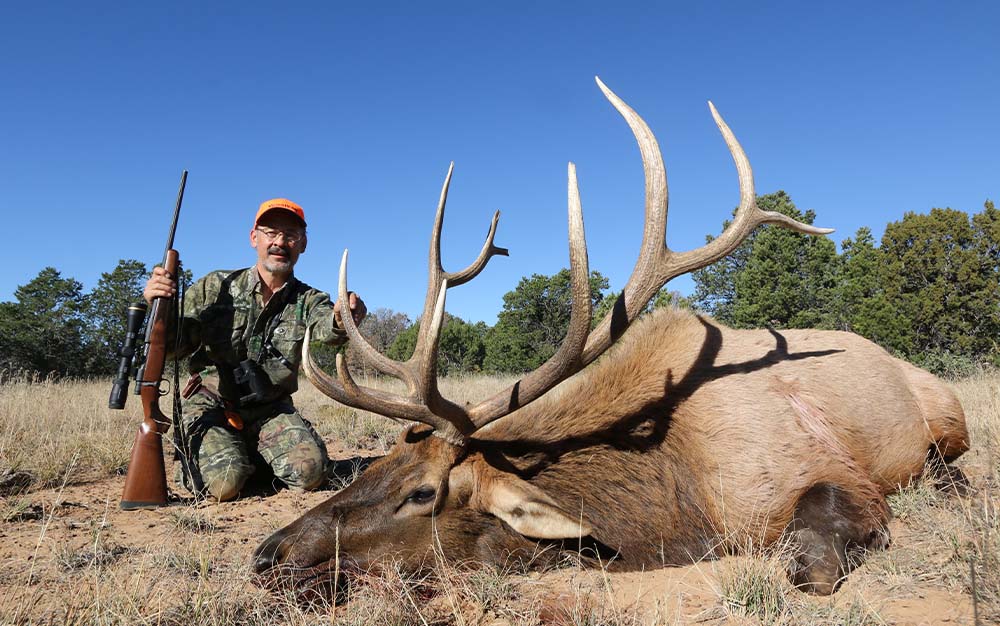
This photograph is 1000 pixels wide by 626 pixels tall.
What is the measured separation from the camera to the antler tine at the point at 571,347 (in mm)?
2811

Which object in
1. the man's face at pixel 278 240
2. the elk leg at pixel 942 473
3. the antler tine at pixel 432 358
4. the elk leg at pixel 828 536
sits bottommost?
the elk leg at pixel 828 536

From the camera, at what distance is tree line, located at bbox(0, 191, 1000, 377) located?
1727 centimetres

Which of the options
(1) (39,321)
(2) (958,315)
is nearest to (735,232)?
(2) (958,315)

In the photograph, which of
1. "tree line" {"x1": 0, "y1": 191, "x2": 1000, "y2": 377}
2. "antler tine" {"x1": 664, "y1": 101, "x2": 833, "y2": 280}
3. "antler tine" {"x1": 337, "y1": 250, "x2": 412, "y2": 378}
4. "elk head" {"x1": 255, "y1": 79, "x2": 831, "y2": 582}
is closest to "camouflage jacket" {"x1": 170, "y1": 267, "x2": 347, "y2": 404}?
"antler tine" {"x1": 337, "y1": 250, "x2": 412, "y2": 378}

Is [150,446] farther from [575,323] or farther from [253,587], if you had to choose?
[575,323]

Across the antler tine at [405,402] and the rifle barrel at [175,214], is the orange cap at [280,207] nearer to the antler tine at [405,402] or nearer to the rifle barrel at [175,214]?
the rifle barrel at [175,214]

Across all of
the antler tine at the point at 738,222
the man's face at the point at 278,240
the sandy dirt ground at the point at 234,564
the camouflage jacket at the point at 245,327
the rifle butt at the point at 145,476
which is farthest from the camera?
the man's face at the point at 278,240

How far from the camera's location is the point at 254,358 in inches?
186

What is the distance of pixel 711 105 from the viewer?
3.36 meters

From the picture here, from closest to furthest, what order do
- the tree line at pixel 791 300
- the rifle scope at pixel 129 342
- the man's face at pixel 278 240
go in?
the rifle scope at pixel 129 342 → the man's face at pixel 278 240 → the tree line at pixel 791 300

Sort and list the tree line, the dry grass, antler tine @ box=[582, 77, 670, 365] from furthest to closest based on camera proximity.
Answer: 1. the tree line
2. antler tine @ box=[582, 77, 670, 365]
3. the dry grass

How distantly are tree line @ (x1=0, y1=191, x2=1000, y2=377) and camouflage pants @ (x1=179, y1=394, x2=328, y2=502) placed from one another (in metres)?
11.1

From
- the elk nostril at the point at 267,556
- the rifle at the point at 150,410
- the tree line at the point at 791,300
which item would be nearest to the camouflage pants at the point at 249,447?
the rifle at the point at 150,410

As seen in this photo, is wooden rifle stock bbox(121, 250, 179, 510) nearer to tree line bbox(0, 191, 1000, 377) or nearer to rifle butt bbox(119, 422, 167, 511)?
rifle butt bbox(119, 422, 167, 511)
